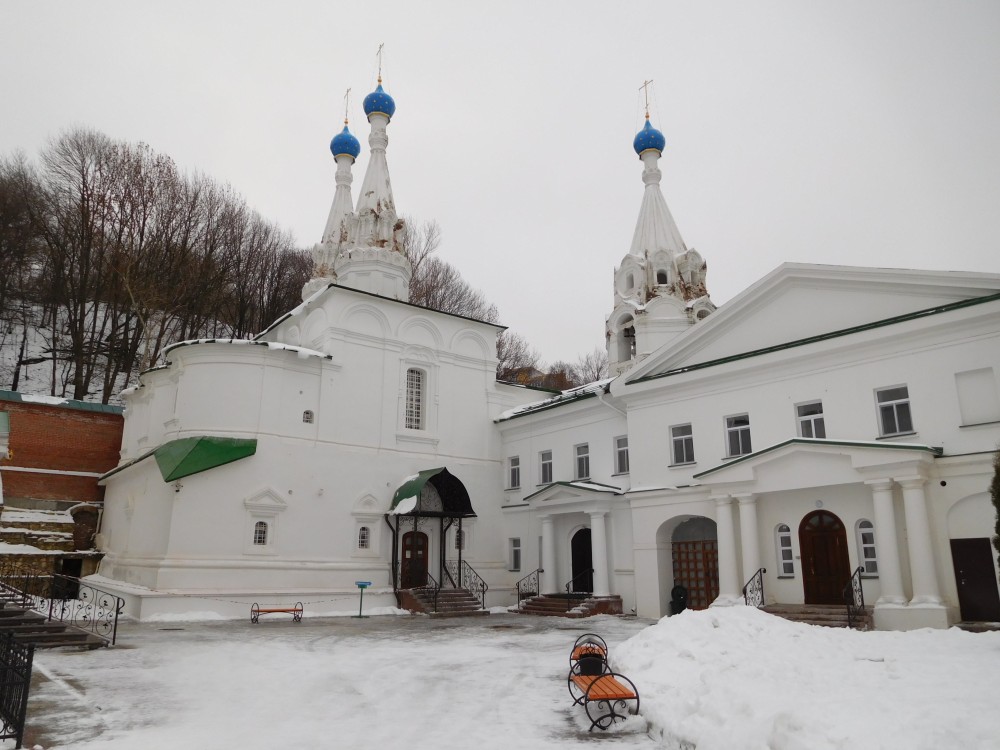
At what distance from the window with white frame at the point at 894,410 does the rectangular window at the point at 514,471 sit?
12.5 meters

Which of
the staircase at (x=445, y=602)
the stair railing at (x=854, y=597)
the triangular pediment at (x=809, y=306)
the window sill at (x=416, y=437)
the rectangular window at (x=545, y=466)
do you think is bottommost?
the staircase at (x=445, y=602)

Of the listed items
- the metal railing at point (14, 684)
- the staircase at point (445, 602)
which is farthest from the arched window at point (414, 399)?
the metal railing at point (14, 684)

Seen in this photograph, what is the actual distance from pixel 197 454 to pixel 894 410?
56.7ft

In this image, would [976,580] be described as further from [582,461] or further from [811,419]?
[582,461]

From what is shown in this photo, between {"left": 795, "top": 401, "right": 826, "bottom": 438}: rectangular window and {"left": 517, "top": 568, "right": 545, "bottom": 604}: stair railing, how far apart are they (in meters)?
9.89

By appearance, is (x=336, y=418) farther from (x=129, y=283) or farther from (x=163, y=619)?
(x=129, y=283)

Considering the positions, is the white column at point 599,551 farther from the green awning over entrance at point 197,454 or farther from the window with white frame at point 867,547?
the green awning over entrance at point 197,454

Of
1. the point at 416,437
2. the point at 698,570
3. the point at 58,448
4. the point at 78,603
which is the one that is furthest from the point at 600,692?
the point at 58,448

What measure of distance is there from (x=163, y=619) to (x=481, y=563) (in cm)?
1002

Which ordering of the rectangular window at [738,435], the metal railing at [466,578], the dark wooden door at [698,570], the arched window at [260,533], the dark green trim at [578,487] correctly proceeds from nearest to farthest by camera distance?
the rectangular window at [738,435] → the dark wooden door at [698,570] → the arched window at [260,533] → the dark green trim at [578,487] → the metal railing at [466,578]

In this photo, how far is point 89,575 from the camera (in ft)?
73.4

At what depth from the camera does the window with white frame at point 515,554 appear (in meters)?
24.1

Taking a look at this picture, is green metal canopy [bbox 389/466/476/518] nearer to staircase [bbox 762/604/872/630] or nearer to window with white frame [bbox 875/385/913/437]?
staircase [bbox 762/604/872/630]

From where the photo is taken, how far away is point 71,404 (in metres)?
24.5
